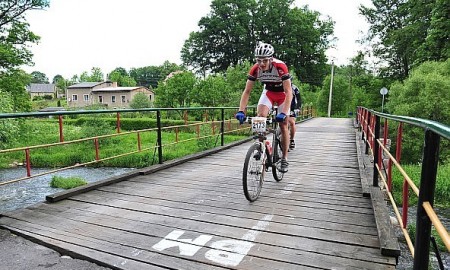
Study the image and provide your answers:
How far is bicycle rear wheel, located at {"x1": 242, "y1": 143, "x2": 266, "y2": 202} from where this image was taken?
367 cm

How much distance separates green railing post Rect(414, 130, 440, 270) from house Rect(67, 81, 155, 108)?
62.0 m

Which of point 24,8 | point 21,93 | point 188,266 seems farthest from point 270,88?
point 24,8

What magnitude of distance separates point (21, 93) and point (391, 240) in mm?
24337

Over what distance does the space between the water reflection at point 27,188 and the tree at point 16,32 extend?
335 inches

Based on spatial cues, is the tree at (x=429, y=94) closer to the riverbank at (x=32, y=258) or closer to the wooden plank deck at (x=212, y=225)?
the wooden plank deck at (x=212, y=225)

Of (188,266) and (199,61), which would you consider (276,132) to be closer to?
(188,266)

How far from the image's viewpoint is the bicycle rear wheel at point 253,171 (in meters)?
3.67

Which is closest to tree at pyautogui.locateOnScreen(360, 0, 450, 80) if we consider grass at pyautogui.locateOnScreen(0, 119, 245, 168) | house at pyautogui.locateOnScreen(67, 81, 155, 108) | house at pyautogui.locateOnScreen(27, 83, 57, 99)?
grass at pyautogui.locateOnScreen(0, 119, 245, 168)

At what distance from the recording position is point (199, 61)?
170 ft

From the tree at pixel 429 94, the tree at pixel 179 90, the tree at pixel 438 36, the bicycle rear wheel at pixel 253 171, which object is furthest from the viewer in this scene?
the tree at pixel 179 90

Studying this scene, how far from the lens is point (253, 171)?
12.5ft

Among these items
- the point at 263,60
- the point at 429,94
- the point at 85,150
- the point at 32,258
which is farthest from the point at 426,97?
the point at 32,258

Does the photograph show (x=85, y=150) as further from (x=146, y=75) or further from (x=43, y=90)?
(x=146, y=75)

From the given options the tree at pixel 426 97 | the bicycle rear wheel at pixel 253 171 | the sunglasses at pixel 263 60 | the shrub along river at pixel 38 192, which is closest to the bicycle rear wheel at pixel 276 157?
the bicycle rear wheel at pixel 253 171
